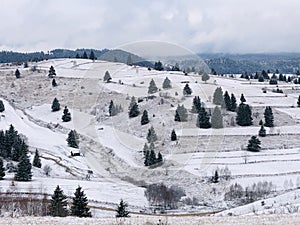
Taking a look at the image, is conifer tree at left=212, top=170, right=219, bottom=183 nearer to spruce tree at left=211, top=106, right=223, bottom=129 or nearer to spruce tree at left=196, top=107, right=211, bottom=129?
spruce tree at left=196, top=107, right=211, bottom=129

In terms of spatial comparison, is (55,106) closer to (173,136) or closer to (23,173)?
(173,136)

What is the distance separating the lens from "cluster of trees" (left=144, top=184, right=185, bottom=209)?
1339 inches

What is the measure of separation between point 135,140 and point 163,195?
20012mm

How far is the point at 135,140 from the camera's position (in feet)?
179

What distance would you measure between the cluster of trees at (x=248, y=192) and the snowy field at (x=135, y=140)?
2.62 feet

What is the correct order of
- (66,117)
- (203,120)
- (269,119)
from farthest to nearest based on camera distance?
1. (66,117)
2. (269,119)
3. (203,120)

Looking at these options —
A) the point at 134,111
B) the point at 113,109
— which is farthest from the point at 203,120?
the point at 113,109

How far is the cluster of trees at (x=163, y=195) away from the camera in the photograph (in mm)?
34000

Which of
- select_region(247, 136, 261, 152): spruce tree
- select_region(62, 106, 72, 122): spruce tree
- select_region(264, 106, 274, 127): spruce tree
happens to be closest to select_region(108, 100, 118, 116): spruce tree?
select_region(62, 106, 72, 122): spruce tree

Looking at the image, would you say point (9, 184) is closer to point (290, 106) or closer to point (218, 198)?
point (218, 198)

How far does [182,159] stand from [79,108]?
106 ft

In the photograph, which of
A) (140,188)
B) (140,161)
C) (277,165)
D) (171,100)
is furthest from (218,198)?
(171,100)

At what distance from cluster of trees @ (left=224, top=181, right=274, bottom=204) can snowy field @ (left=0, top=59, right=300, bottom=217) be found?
0.80 metres

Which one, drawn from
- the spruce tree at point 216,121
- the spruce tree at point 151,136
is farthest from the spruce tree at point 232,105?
the spruce tree at point 151,136
